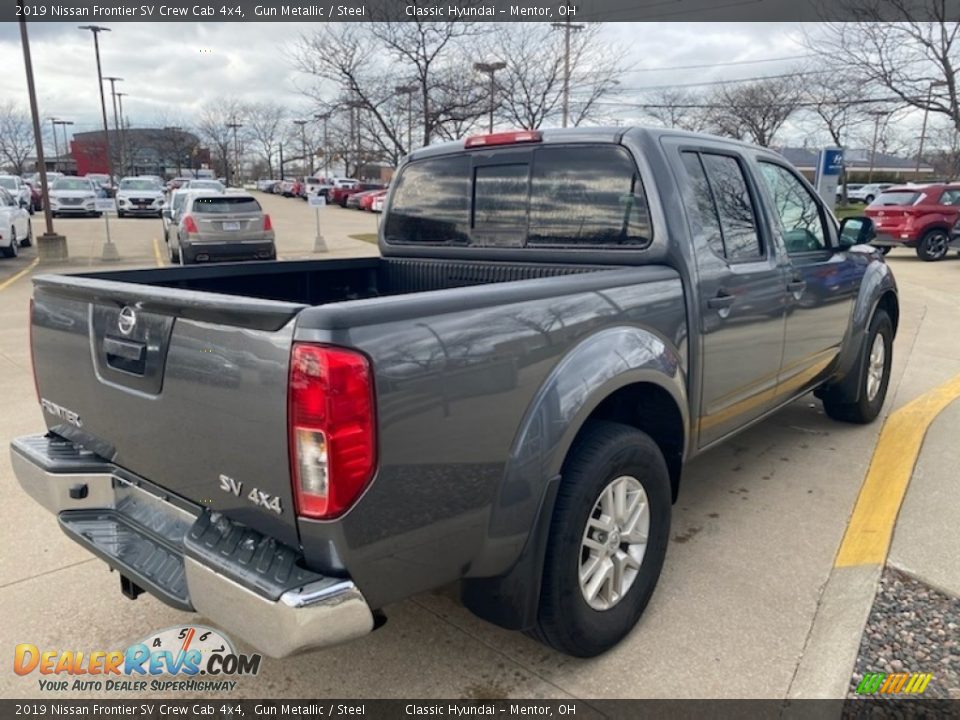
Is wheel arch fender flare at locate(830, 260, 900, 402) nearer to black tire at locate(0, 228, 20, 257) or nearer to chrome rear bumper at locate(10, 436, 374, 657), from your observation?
chrome rear bumper at locate(10, 436, 374, 657)

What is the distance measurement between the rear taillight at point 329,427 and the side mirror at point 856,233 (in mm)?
3973

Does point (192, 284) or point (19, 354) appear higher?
point (192, 284)

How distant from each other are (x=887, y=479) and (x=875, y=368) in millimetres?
1334

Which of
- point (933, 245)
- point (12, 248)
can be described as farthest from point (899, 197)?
point (12, 248)

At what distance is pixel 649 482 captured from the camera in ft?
9.08

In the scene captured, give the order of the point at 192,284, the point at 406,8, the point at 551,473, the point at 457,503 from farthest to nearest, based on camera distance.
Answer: the point at 406,8
the point at 192,284
the point at 551,473
the point at 457,503

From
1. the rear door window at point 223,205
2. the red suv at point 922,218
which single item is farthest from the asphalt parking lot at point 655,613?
the red suv at point 922,218

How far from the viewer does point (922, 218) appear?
1645 centimetres

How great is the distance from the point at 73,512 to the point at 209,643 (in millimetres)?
724

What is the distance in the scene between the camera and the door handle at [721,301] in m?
3.14

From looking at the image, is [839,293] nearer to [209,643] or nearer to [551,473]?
[551,473]

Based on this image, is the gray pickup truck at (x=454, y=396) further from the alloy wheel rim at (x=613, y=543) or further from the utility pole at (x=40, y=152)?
the utility pole at (x=40, y=152)

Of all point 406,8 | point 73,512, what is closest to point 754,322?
point 73,512

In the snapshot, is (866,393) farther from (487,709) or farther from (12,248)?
(12,248)
